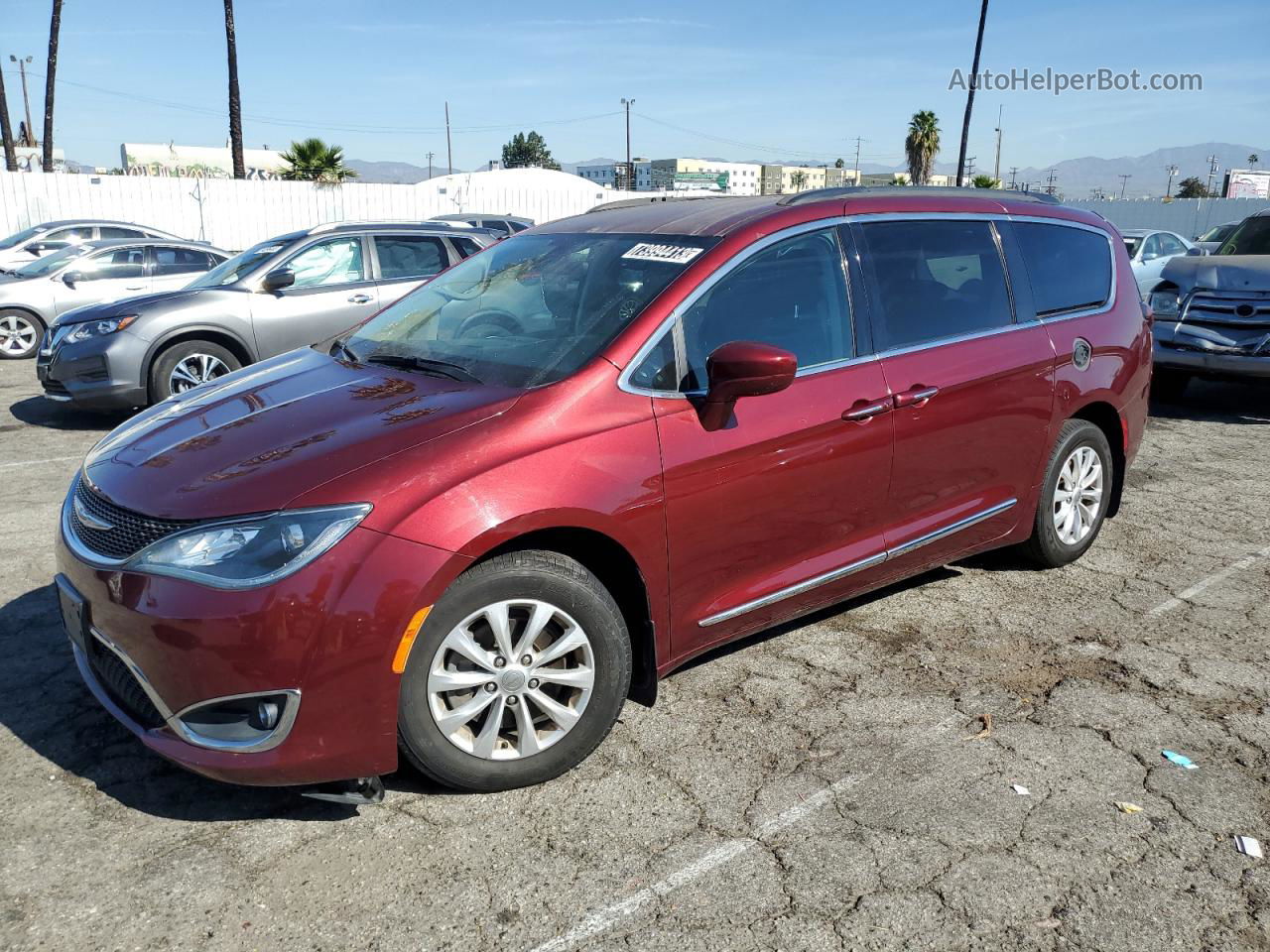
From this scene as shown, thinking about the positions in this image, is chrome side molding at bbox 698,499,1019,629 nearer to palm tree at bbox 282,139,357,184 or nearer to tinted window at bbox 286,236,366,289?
tinted window at bbox 286,236,366,289

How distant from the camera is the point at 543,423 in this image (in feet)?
10.1

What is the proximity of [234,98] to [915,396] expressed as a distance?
29648mm

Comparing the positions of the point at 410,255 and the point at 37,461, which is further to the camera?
the point at 410,255

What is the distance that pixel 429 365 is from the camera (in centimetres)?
364

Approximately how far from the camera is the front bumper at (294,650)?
266cm

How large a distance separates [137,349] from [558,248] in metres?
5.54

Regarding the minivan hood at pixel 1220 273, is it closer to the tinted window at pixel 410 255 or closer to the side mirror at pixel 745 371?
the tinted window at pixel 410 255

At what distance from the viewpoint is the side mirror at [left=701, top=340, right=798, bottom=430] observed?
10.6ft

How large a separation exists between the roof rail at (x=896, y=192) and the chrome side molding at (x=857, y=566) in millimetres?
1407

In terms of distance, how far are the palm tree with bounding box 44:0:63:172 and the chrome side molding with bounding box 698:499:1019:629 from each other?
36.3 metres

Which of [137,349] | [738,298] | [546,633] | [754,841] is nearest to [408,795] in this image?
[546,633]

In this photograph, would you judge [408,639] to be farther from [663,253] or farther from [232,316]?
[232,316]

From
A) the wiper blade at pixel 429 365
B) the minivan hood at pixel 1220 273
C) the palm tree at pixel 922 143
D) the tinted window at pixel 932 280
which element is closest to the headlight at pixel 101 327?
the wiper blade at pixel 429 365

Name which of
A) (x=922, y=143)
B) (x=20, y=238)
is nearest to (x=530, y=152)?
(x=922, y=143)
